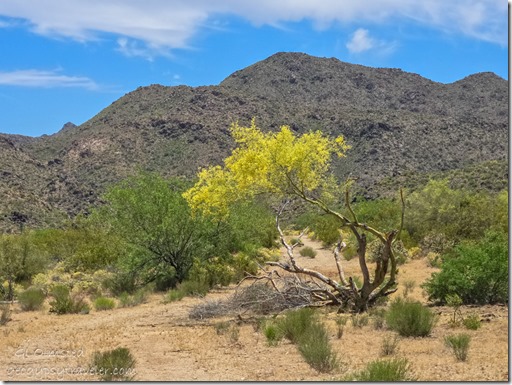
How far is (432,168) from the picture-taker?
280 ft

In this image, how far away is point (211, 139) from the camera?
3750 inches

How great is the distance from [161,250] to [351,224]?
10.5 m

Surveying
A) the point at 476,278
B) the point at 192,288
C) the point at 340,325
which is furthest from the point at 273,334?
the point at 192,288

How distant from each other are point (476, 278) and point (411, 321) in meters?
4.10

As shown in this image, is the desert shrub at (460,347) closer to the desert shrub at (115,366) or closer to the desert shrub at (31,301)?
the desert shrub at (115,366)

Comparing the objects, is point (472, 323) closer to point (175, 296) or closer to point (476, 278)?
point (476, 278)

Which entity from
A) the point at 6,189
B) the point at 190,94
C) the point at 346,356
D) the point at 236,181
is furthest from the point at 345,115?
the point at 346,356

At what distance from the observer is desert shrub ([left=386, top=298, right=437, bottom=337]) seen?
12.7 metres

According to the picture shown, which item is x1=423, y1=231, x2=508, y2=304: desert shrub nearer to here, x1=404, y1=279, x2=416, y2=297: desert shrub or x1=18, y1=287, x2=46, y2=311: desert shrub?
x1=404, y1=279, x2=416, y2=297: desert shrub

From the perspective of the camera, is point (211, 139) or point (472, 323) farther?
point (211, 139)

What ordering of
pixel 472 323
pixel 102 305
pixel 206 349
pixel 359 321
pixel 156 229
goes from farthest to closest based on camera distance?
pixel 156 229, pixel 102 305, pixel 359 321, pixel 472 323, pixel 206 349

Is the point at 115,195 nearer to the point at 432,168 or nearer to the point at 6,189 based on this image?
the point at 6,189

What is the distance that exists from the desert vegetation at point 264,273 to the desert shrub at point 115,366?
36 millimetres

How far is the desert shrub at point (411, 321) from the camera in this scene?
1274cm
